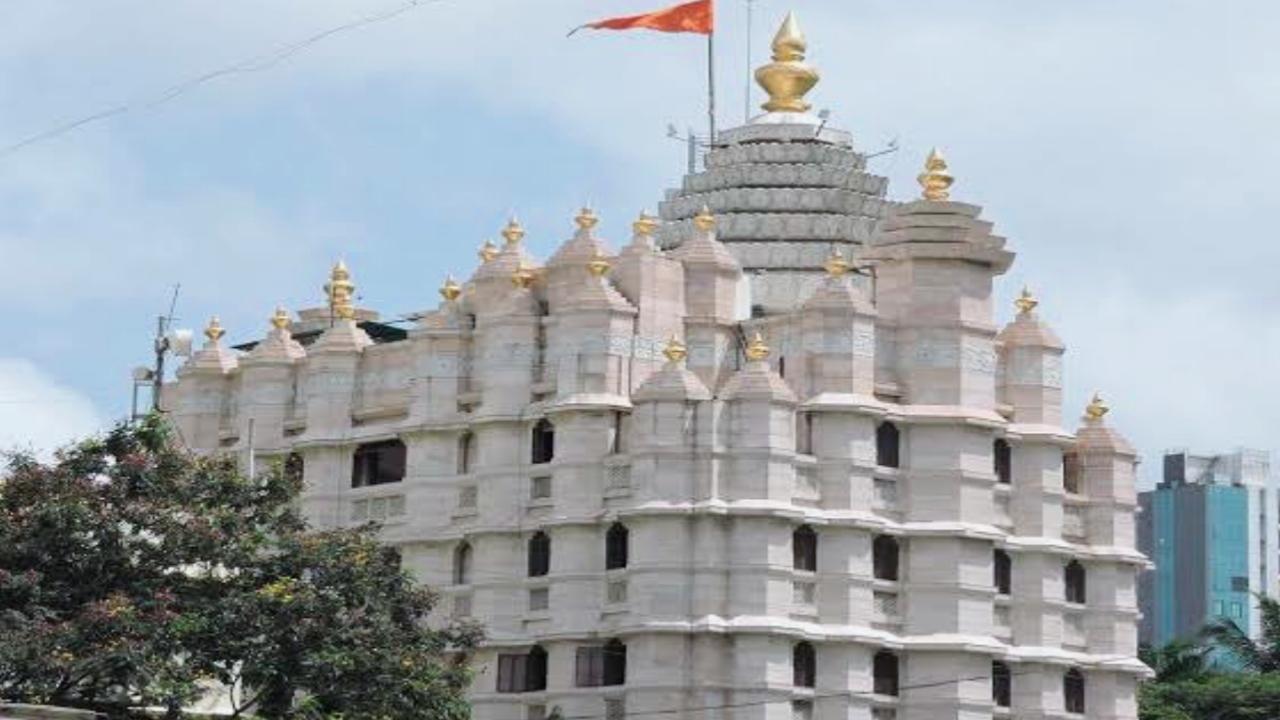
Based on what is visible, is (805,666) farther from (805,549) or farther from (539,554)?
(539,554)

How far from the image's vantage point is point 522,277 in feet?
232

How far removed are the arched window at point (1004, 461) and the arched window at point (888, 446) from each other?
288 cm

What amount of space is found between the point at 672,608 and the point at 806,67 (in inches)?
690

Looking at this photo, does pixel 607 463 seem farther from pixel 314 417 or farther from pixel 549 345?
pixel 314 417

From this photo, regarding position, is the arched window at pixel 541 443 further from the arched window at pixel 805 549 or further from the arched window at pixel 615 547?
the arched window at pixel 805 549

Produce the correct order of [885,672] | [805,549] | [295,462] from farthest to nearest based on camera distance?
[295,462] → [885,672] → [805,549]

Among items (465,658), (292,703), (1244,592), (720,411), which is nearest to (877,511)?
(720,411)

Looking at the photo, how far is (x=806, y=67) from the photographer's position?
7694 centimetres

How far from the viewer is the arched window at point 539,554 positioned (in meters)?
68.8

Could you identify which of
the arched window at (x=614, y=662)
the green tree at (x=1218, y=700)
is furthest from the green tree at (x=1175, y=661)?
the arched window at (x=614, y=662)

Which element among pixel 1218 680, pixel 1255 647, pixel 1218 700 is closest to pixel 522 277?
pixel 1218 700

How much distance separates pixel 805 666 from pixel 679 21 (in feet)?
53.1

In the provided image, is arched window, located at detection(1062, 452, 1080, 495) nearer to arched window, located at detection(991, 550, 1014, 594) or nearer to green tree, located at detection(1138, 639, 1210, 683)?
arched window, located at detection(991, 550, 1014, 594)

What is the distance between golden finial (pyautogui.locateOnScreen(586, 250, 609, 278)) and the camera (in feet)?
226
